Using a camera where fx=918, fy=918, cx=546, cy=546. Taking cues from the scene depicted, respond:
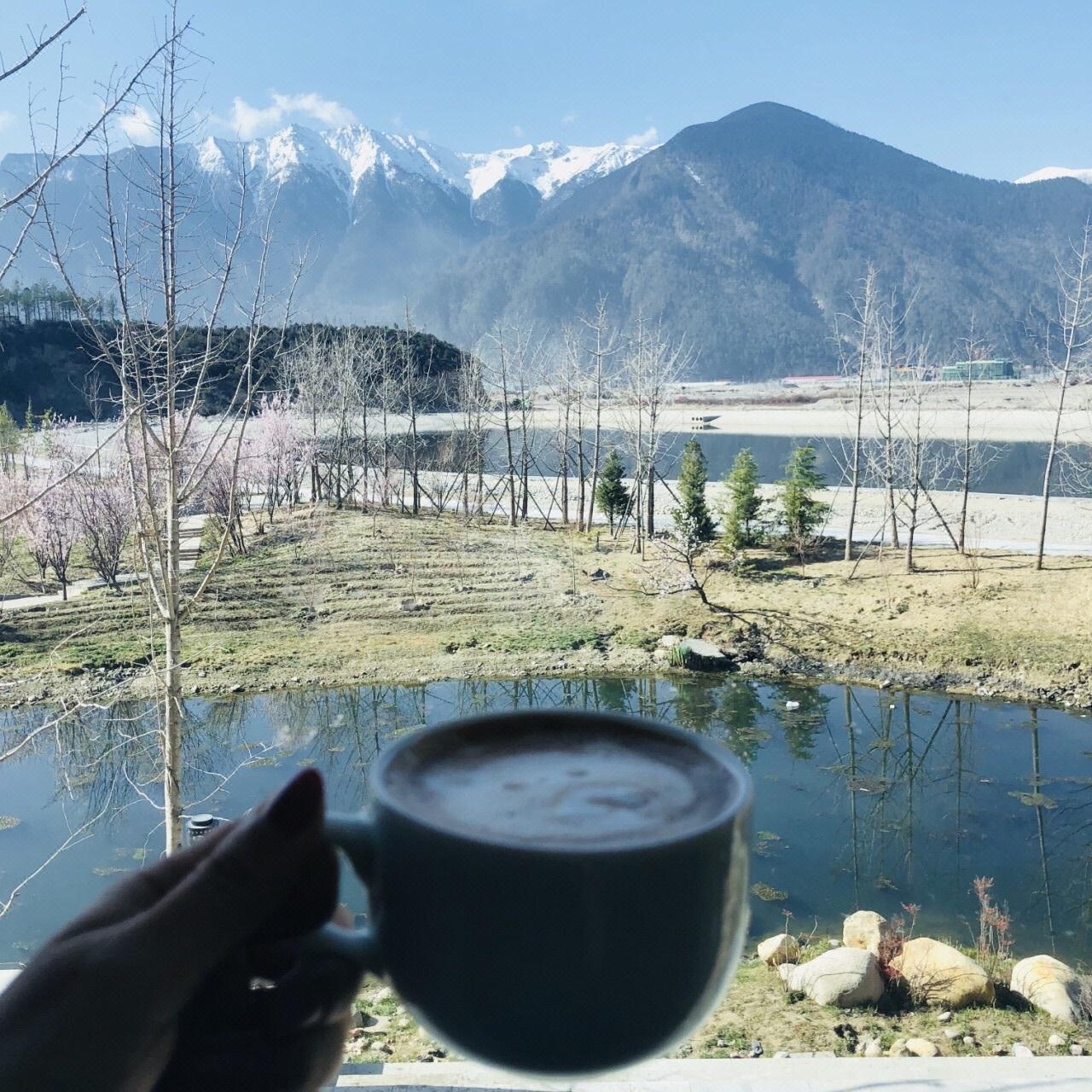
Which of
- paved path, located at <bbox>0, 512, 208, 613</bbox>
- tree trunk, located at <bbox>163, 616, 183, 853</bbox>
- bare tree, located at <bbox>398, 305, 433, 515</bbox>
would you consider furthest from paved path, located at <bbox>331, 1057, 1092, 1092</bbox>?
bare tree, located at <bbox>398, 305, 433, 515</bbox>

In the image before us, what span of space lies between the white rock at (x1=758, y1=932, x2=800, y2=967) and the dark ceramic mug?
14.7 feet

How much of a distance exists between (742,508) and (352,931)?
1302 cm

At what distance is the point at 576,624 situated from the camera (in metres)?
11.3

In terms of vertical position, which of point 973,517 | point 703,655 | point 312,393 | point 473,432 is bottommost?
point 703,655

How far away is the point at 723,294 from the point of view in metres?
126

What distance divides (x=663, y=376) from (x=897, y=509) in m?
4.70

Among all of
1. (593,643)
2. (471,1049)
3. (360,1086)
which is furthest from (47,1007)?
(593,643)

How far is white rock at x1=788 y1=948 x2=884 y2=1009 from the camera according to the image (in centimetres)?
398

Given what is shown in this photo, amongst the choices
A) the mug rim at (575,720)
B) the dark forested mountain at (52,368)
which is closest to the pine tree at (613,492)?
the mug rim at (575,720)

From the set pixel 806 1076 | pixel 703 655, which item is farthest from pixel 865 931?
pixel 703 655

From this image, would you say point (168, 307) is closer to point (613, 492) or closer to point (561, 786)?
point (561, 786)

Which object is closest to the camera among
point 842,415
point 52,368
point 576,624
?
point 576,624

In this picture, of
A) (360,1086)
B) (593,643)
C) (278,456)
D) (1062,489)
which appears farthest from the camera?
(1062,489)

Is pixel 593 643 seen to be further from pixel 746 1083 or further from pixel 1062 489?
pixel 1062 489
